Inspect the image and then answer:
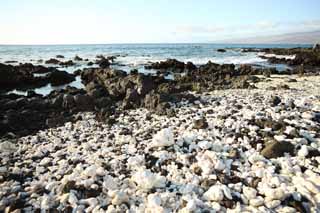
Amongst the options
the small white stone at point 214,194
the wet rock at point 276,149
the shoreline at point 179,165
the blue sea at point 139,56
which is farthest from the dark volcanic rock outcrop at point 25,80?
the small white stone at point 214,194

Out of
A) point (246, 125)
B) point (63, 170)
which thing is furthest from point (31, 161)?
point (246, 125)

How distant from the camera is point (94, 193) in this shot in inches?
165

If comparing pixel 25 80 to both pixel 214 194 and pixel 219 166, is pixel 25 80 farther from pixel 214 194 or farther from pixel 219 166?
pixel 214 194

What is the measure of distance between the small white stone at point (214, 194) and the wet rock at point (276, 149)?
138 cm

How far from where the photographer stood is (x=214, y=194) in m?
3.85

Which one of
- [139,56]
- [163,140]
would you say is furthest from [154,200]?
[139,56]

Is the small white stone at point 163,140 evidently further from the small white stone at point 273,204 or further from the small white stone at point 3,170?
the small white stone at point 3,170

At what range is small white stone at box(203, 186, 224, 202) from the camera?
381 cm

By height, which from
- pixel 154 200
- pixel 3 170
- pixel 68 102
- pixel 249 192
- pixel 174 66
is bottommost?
pixel 174 66

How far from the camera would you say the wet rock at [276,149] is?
4.82m

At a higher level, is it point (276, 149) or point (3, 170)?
point (276, 149)

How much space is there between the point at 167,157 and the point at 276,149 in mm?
1874

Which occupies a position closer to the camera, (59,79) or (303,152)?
(303,152)

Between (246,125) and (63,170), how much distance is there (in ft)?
12.4
